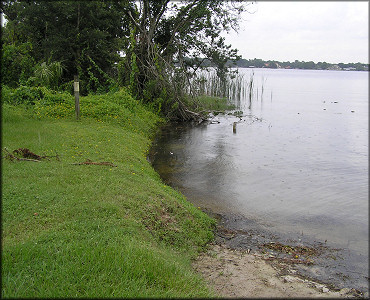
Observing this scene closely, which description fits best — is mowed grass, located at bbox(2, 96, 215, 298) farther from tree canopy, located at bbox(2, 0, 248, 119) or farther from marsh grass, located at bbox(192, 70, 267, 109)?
marsh grass, located at bbox(192, 70, 267, 109)

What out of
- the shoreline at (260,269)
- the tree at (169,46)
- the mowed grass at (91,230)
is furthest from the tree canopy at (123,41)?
the shoreline at (260,269)

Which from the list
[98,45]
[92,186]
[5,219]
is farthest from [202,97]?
[5,219]

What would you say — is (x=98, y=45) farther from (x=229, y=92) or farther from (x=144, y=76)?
(x=229, y=92)

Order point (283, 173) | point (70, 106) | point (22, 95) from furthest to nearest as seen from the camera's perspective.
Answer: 1. point (70, 106)
2. point (22, 95)
3. point (283, 173)

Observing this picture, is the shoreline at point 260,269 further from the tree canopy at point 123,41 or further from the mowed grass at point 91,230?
the tree canopy at point 123,41

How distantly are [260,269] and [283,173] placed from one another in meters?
5.57

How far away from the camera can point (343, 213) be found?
700cm

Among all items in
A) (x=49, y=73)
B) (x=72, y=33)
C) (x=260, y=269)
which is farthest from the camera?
(x=72, y=33)

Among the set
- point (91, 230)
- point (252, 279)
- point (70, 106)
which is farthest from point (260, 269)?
point (70, 106)

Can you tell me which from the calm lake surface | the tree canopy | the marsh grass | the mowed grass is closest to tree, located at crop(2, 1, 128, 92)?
the tree canopy

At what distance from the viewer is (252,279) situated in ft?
13.2

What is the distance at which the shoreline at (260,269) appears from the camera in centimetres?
379

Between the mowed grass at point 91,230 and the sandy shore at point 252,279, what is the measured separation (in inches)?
10.8

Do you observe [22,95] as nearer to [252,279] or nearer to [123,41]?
[123,41]
